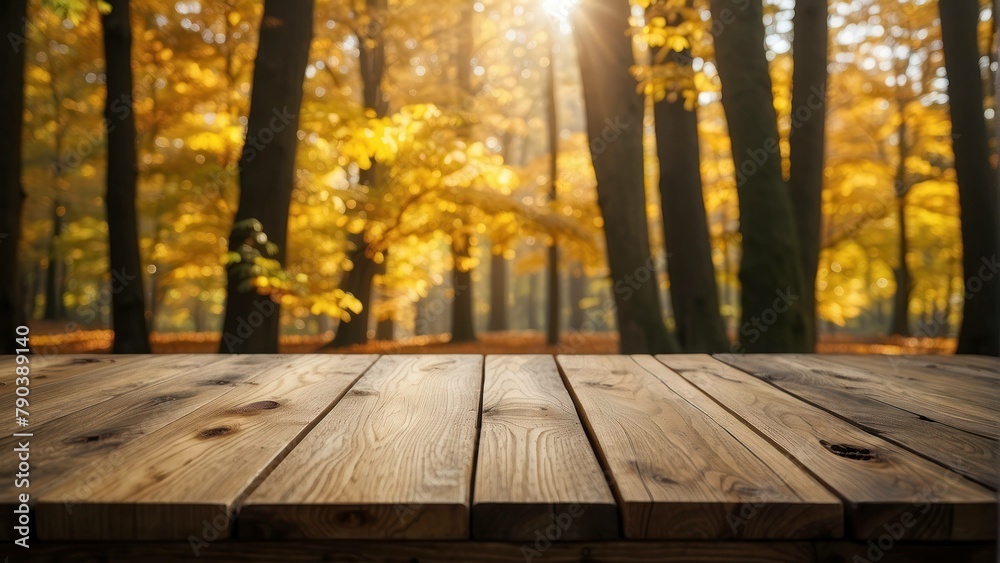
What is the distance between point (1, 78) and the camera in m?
5.93

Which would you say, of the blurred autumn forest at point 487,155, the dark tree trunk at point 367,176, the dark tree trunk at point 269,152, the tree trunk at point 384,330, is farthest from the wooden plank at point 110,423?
the tree trunk at point 384,330

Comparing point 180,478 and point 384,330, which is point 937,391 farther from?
point 384,330

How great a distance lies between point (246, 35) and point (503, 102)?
19.2ft

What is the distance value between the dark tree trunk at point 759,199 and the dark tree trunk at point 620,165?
1.36 m

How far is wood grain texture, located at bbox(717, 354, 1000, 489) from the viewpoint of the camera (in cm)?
137

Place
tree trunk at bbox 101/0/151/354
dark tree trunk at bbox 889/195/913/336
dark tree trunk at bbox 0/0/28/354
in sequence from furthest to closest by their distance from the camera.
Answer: dark tree trunk at bbox 889/195/913/336
tree trunk at bbox 101/0/151/354
dark tree trunk at bbox 0/0/28/354

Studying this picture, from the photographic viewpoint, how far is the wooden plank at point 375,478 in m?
1.09

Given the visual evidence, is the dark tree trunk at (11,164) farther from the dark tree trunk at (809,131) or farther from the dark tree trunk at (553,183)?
the dark tree trunk at (553,183)

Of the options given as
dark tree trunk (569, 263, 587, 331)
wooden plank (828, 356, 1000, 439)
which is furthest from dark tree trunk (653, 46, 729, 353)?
dark tree trunk (569, 263, 587, 331)

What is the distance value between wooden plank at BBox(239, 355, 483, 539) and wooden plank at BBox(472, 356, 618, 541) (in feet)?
0.14

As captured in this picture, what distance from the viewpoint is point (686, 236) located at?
723cm

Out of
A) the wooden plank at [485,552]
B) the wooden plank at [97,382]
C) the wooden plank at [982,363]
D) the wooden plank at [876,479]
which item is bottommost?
the wooden plank at [485,552]

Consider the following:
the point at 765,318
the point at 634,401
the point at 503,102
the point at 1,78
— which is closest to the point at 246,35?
the point at 1,78

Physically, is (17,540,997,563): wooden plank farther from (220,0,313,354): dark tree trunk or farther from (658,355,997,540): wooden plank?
(220,0,313,354): dark tree trunk
